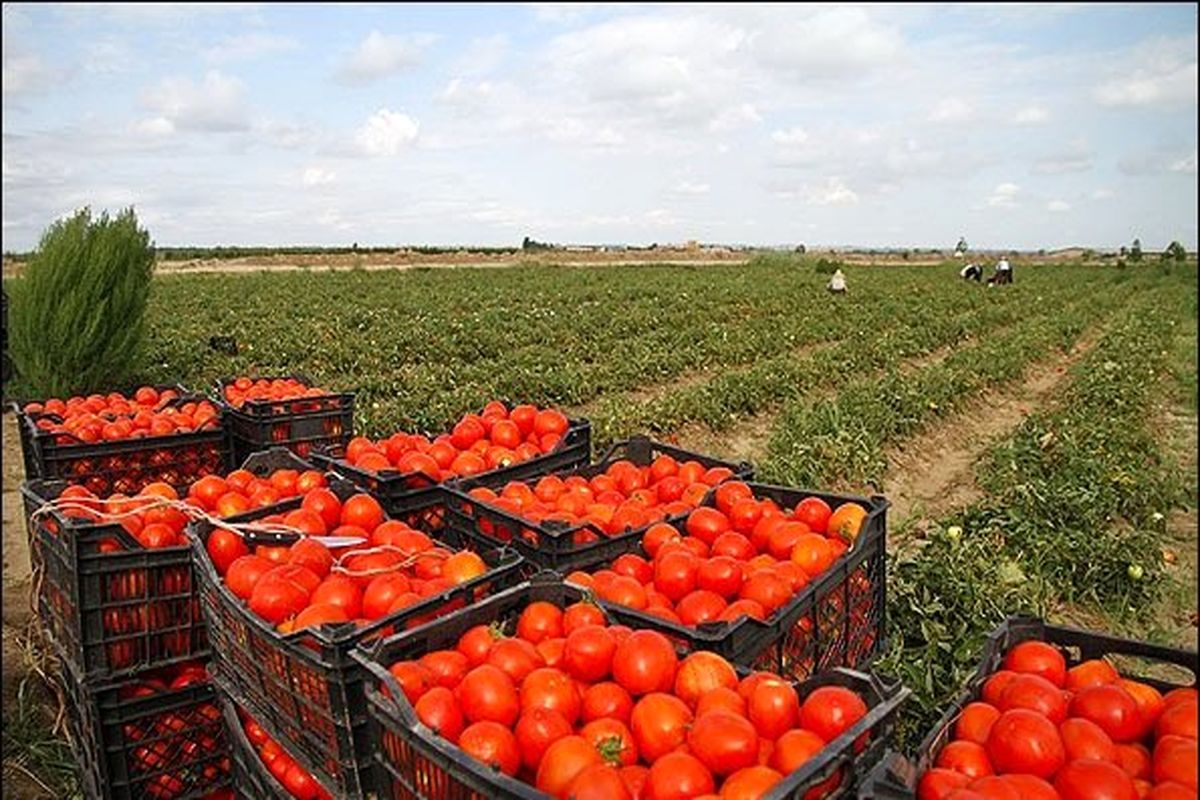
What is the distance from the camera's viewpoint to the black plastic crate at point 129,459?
4918 mm

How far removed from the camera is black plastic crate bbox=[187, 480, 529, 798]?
2.53 metres

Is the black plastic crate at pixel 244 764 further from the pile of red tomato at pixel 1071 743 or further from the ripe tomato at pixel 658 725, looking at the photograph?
the pile of red tomato at pixel 1071 743

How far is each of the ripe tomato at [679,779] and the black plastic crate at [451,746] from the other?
0.76 ft

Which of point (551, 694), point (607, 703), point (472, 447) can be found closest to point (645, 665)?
point (607, 703)

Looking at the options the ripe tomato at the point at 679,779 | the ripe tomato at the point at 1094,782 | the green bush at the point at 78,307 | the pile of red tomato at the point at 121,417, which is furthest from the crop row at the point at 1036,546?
the green bush at the point at 78,307

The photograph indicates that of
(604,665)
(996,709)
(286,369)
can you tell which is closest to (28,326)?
(286,369)

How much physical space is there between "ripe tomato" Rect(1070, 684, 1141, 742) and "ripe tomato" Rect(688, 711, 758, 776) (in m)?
1.00

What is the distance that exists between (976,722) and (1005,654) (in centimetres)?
53

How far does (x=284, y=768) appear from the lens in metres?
2.94

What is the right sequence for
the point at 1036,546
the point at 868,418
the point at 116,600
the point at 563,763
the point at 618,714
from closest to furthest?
the point at 563,763 < the point at 618,714 < the point at 116,600 < the point at 1036,546 < the point at 868,418

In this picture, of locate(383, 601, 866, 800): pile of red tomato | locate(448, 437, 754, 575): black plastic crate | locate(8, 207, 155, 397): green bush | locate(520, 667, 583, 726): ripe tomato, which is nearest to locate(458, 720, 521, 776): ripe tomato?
locate(383, 601, 866, 800): pile of red tomato

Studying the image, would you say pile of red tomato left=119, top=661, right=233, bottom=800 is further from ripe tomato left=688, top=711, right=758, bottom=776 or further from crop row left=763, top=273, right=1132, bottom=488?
crop row left=763, top=273, right=1132, bottom=488

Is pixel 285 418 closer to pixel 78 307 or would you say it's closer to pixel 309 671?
pixel 309 671

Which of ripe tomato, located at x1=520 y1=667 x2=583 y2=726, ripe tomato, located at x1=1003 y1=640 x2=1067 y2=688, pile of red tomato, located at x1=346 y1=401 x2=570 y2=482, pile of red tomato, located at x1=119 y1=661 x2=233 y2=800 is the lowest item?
pile of red tomato, located at x1=119 y1=661 x2=233 y2=800
